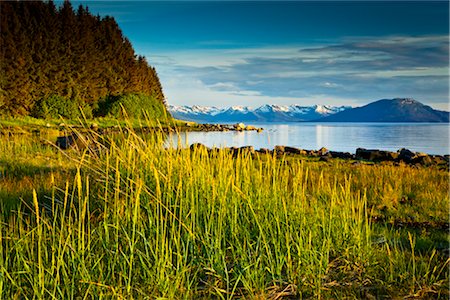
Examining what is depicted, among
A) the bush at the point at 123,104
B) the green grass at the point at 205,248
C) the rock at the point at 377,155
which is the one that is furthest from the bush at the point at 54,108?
the green grass at the point at 205,248

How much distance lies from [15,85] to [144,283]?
116 ft

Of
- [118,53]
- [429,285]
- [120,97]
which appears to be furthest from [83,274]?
[118,53]

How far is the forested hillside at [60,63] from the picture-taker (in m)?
35.2

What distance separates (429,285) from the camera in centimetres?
429

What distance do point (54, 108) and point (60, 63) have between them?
430cm

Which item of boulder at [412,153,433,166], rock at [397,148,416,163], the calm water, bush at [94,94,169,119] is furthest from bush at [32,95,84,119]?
boulder at [412,153,433,166]

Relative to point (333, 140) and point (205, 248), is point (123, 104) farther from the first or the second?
point (205, 248)

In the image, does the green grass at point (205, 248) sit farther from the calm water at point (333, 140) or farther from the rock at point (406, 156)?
the rock at point (406, 156)

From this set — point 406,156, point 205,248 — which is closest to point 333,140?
point 406,156

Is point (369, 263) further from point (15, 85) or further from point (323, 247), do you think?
point (15, 85)

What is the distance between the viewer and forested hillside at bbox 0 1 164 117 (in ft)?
115

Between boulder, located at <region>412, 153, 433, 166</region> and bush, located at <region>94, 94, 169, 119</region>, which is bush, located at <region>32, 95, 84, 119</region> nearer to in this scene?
bush, located at <region>94, 94, 169, 119</region>

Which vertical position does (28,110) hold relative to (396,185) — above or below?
above

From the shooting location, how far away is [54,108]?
38.1 metres
